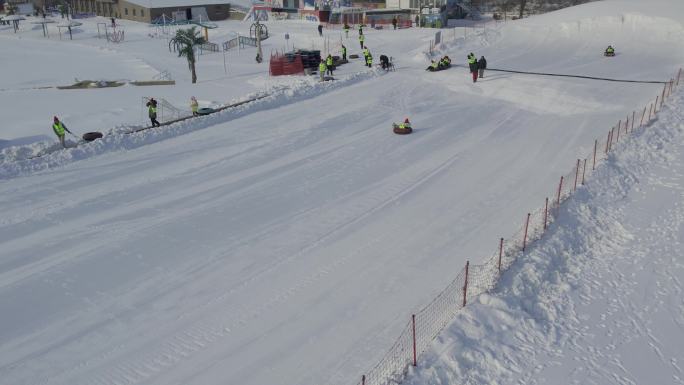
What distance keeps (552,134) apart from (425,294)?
12.0 metres

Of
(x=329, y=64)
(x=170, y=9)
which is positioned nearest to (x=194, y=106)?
(x=329, y=64)

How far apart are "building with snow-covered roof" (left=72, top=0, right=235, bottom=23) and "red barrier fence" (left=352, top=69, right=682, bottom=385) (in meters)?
62.6

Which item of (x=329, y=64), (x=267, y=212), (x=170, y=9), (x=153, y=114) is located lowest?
(x=267, y=212)

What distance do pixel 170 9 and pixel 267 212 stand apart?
63.4 m

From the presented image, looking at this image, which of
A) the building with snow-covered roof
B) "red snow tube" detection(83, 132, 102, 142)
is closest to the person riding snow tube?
"red snow tube" detection(83, 132, 102, 142)

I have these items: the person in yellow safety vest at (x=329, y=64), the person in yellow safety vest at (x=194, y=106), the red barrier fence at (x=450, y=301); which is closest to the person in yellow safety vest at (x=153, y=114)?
the person in yellow safety vest at (x=194, y=106)

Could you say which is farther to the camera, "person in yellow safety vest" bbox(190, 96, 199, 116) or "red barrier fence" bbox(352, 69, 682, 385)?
"person in yellow safety vest" bbox(190, 96, 199, 116)

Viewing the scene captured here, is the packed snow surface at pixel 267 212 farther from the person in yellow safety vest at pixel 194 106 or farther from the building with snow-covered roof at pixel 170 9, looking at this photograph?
the building with snow-covered roof at pixel 170 9

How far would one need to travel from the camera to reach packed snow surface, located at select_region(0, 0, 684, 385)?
396 inches

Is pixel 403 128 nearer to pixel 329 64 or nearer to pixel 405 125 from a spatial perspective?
pixel 405 125

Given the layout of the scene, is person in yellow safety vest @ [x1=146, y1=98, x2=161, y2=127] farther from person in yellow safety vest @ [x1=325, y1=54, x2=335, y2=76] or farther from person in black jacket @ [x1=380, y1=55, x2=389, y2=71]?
person in black jacket @ [x1=380, y1=55, x2=389, y2=71]

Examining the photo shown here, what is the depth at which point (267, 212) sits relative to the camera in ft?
49.2

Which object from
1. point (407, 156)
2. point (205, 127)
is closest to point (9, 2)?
point (205, 127)

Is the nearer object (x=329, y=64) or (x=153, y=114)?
(x=153, y=114)
